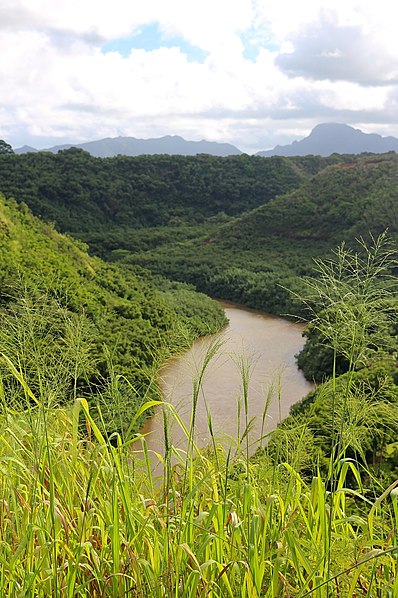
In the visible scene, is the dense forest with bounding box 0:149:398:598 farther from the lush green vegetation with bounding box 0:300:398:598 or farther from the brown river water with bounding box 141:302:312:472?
the brown river water with bounding box 141:302:312:472

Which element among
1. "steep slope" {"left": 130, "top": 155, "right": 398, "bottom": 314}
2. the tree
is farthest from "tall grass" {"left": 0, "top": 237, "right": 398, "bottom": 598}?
the tree

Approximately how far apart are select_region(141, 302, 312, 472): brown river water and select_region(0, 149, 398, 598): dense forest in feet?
0.57

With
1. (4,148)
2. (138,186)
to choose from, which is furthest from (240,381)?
(4,148)

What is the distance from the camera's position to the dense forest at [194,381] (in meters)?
1.55

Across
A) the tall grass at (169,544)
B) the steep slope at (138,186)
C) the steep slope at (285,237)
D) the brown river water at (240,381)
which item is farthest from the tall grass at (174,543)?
the steep slope at (138,186)

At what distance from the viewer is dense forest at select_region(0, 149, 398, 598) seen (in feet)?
5.09

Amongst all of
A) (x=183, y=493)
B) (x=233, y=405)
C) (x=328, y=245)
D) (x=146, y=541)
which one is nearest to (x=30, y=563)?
(x=146, y=541)

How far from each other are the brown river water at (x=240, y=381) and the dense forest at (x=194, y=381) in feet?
0.57

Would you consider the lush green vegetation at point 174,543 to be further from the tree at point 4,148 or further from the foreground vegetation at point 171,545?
the tree at point 4,148

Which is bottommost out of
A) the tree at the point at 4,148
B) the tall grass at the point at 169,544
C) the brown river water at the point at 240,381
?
the brown river water at the point at 240,381

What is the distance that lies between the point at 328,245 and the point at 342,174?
5143 mm

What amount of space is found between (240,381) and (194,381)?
533 centimetres

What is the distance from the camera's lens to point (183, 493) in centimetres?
185

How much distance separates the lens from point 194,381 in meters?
1.54
